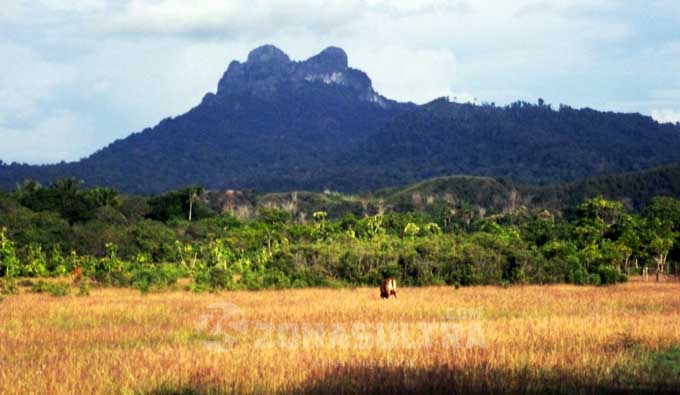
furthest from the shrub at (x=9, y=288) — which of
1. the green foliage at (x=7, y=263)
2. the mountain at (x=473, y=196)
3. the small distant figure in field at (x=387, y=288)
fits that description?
the mountain at (x=473, y=196)

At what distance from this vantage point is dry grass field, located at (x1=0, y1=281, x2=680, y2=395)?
982 centimetres

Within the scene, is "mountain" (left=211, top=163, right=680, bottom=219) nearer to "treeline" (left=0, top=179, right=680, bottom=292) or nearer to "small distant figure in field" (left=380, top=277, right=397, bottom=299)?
"treeline" (left=0, top=179, right=680, bottom=292)

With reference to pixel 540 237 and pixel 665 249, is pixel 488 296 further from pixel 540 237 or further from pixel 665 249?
pixel 540 237

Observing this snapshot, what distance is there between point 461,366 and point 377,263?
69.1 feet

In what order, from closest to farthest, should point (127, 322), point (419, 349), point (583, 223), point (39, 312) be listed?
1. point (419, 349)
2. point (127, 322)
3. point (39, 312)
4. point (583, 223)

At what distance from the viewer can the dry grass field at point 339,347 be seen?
9820 millimetres

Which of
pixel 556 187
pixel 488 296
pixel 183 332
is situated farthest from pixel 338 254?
pixel 556 187

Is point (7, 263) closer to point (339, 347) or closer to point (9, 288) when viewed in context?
point (9, 288)

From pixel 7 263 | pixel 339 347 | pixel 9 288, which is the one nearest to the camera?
pixel 339 347

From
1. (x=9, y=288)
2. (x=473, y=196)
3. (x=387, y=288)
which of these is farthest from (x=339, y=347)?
(x=473, y=196)

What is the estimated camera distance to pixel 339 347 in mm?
12359

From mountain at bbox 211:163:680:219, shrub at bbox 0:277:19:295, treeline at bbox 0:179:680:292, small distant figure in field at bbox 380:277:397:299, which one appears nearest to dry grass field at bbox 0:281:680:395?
small distant figure in field at bbox 380:277:397:299

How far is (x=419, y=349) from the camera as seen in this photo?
12195 mm

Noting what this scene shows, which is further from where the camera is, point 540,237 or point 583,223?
point 583,223
